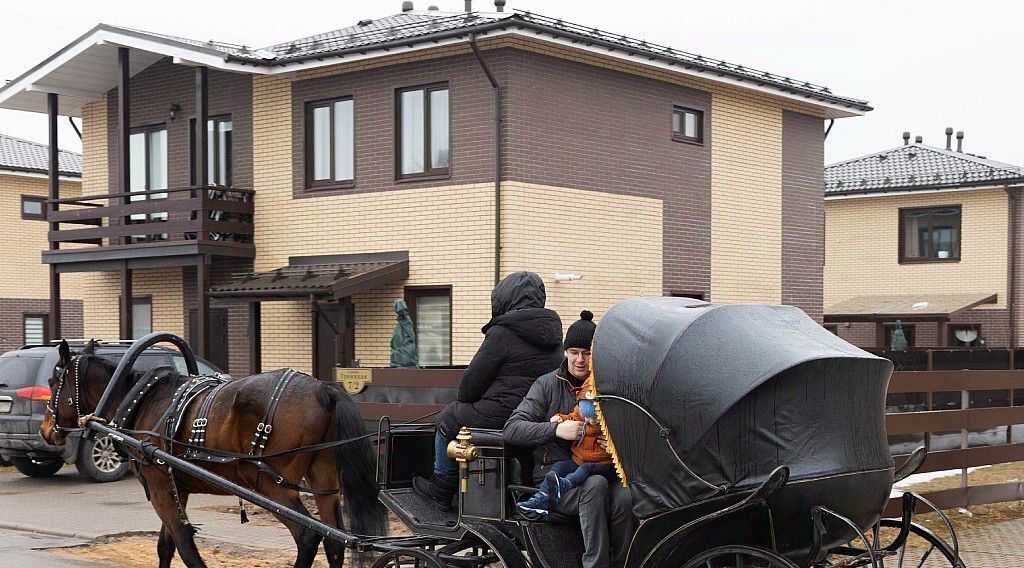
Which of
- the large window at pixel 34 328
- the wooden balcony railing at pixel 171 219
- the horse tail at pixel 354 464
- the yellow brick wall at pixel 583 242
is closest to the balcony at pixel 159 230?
the wooden balcony railing at pixel 171 219

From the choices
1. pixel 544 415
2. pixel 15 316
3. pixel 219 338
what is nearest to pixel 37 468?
pixel 219 338

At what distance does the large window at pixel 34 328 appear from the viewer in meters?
33.5

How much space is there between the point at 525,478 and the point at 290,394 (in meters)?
2.31

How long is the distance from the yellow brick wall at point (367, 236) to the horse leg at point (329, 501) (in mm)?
8873

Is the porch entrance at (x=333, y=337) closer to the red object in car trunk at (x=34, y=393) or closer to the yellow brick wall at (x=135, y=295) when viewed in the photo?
the yellow brick wall at (x=135, y=295)

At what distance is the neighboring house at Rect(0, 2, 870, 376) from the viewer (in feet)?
56.7

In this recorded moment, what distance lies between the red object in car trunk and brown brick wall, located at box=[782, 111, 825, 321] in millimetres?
12906

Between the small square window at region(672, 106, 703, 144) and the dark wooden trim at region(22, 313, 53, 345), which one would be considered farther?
the dark wooden trim at region(22, 313, 53, 345)

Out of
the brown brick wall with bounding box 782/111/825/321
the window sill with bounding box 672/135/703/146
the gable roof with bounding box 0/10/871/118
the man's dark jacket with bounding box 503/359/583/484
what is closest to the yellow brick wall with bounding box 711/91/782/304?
the brown brick wall with bounding box 782/111/825/321

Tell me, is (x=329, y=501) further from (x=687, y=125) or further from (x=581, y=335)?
(x=687, y=125)

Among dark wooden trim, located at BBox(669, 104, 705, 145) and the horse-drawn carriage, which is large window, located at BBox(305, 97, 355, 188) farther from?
the horse-drawn carriage

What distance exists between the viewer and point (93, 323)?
23.3 metres

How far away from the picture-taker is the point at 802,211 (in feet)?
73.6

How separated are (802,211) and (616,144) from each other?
5.48 metres
